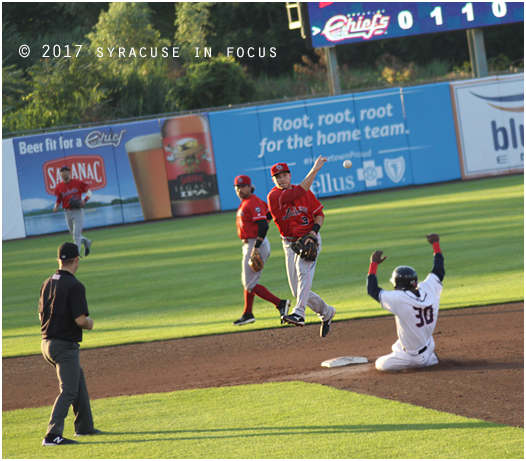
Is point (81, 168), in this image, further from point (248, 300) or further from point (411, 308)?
point (411, 308)

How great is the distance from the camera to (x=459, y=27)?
25844 mm

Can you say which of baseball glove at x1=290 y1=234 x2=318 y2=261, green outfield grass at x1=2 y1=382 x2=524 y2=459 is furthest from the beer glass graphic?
green outfield grass at x1=2 y1=382 x2=524 y2=459

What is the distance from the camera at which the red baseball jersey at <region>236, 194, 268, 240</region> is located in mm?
8891

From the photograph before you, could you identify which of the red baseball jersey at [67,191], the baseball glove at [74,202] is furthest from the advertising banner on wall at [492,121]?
the baseball glove at [74,202]

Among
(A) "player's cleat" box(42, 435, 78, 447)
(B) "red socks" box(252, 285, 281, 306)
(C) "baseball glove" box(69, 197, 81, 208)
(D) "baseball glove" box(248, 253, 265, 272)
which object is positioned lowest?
(A) "player's cleat" box(42, 435, 78, 447)

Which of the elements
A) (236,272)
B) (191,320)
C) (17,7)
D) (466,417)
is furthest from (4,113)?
(466,417)

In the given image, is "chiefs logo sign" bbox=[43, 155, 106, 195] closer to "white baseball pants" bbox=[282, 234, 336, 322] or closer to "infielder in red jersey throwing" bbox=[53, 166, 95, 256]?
"infielder in red jersey throwing" bbox=[53, 166, 95, 256]

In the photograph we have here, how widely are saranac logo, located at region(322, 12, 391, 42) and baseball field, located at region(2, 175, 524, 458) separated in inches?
393

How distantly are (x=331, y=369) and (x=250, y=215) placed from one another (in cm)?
270

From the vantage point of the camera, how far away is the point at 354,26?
82.8 feet

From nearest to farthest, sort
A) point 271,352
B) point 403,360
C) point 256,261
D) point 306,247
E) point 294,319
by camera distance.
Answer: point 403,360 → point 306,247 → point 294,319 → point 256,261 → point 271,352

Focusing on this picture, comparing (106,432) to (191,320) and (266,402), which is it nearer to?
(266,402)

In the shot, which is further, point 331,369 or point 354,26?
point 354,26

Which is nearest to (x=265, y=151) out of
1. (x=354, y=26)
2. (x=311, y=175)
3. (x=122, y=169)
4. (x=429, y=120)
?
(x=122, y=169)
